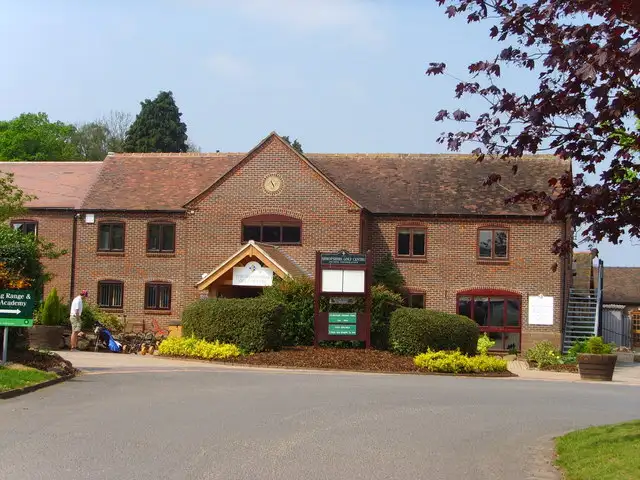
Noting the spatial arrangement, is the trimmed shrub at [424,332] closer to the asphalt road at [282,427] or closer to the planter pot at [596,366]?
the planter pot at [596,366]

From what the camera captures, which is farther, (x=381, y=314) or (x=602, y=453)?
(x=381, y=314)

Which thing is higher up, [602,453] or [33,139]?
[33,139]

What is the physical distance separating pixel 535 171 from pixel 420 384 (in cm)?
1895

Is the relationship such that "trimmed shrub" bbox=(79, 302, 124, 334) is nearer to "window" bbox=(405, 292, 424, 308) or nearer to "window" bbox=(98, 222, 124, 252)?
"window" bbox=(98, 222, 124, 252)

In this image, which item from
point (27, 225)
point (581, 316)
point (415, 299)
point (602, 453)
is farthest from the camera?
point (27, 225)

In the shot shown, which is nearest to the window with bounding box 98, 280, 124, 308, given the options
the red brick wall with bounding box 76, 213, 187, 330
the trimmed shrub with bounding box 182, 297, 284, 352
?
the red brick wall with bounding box 76, 213, 187, 330

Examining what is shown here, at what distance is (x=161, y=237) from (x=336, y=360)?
13.9 metres

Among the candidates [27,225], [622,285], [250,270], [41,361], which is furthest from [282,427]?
[622,285]

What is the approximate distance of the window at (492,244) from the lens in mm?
34750

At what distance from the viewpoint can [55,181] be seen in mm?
39719

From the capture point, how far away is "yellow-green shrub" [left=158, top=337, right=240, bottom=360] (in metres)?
24.7

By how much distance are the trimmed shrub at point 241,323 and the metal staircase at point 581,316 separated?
13.7m

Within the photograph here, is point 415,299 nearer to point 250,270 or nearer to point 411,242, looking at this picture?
point 411,242

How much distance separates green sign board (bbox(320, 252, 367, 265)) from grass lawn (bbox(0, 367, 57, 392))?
10.8m
